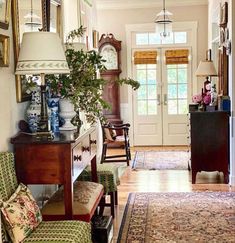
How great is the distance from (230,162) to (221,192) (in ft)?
1.77

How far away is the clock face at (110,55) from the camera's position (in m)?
8.66

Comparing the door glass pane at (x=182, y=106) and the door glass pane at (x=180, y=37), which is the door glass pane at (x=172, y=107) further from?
the door glass pane at (x=180, y=37)

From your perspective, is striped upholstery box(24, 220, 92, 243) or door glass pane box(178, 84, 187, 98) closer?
striped upholstery box(24, 220, 92, 243)

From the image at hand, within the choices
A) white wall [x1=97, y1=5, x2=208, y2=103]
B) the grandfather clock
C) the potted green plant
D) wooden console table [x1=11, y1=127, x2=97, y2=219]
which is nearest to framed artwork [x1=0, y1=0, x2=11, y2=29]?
the potted green plant

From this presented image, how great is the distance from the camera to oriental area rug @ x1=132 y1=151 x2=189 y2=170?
6.92 m

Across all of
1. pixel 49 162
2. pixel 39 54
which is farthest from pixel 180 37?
pixel 49 162

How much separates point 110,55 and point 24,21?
5.17 m

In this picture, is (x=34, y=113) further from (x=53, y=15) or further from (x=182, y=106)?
(x=182, y=106)

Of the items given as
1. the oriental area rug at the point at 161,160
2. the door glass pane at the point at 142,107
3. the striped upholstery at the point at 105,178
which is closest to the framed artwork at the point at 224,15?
the oriental area rug at the point at 161,160

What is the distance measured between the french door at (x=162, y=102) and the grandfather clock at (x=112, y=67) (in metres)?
0.41

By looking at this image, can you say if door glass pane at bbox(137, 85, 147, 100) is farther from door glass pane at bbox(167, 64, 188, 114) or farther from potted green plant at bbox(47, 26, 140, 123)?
potted green plant at bbox(47, 26, 140, 123)

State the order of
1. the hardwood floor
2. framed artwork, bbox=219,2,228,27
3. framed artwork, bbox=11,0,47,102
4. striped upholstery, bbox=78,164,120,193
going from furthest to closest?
framed artwork, bbox=219,2,228,27, the hardwood floor, striped upholstery, bbox=78,164,120,193, framed artwork, bbox=11,0,47,102

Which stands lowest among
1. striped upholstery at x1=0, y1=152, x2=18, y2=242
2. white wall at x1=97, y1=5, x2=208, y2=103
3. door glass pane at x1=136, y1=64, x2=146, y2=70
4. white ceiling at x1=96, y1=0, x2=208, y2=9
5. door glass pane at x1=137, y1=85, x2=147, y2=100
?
striped upholstery at x1=0, y1=152, x2=18, y2=242

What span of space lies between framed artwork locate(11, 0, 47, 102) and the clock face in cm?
468
